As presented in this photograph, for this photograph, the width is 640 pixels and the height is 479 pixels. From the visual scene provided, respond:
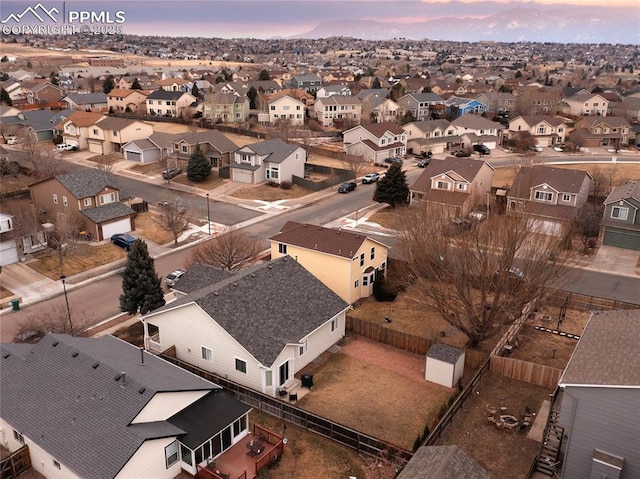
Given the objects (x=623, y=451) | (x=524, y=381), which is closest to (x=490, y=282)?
(x=524, y=381)

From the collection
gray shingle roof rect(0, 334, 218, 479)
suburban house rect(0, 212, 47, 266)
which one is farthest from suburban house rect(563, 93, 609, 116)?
gray shingle roof rect(0, 334, 218, 479)

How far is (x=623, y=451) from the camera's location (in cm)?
2002

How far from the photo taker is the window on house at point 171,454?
22062mm

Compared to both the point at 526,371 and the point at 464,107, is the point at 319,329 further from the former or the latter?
the point at 464,107

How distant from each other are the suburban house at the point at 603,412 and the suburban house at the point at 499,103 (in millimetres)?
108571

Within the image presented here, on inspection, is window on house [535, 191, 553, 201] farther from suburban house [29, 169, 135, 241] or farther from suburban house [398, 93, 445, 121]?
suburban house [398, 93, 445, 121]

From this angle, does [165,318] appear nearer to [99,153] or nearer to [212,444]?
[212,444]

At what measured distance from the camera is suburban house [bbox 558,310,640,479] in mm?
19766

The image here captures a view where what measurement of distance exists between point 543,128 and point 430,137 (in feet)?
72.9

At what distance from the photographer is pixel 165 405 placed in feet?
74.3

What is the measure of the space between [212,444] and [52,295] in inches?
923

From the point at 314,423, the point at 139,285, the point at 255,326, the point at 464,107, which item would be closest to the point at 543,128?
the point at 464,107

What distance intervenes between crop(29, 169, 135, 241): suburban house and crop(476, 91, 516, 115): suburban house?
93261 millimetres

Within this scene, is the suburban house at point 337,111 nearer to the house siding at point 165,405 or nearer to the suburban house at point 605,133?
the suburban house at point 605,133
